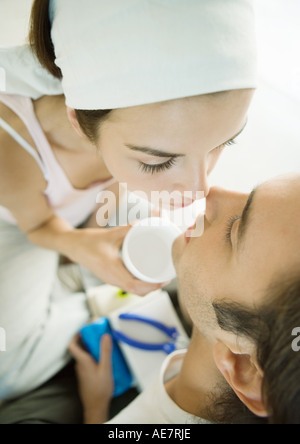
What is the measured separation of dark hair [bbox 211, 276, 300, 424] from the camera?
0.48 metres

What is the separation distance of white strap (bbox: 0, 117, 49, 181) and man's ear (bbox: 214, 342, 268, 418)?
2.17ft

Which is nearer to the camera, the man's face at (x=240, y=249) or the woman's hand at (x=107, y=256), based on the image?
the man's face at (x=240, y=249)

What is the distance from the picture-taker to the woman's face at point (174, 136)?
0.56 meters

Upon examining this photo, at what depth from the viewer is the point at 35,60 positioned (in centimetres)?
75

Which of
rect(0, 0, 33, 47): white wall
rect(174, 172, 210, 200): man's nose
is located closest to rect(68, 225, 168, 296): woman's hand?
rect(174, 172, 210, 200): man's nose

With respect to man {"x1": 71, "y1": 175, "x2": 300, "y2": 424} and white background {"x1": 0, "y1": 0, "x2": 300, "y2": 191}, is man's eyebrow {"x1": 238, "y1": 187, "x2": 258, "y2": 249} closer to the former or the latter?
Result: man {"x1": 71, "y1": 175, "x2": 300, "y2": 424}

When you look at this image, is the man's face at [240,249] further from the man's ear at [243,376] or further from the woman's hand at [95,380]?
the woman's hand at [95,380]

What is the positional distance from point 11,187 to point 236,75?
2.09ft

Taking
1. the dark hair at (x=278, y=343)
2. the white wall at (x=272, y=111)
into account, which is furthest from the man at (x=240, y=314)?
the white wall at (x=272, y=111)

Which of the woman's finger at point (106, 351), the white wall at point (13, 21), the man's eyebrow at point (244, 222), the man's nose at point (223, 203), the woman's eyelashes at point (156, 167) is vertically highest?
the white wall at point (13, 21)

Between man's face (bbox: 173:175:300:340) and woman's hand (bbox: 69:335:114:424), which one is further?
woman's hand (bbox: 69:335:114:424)
